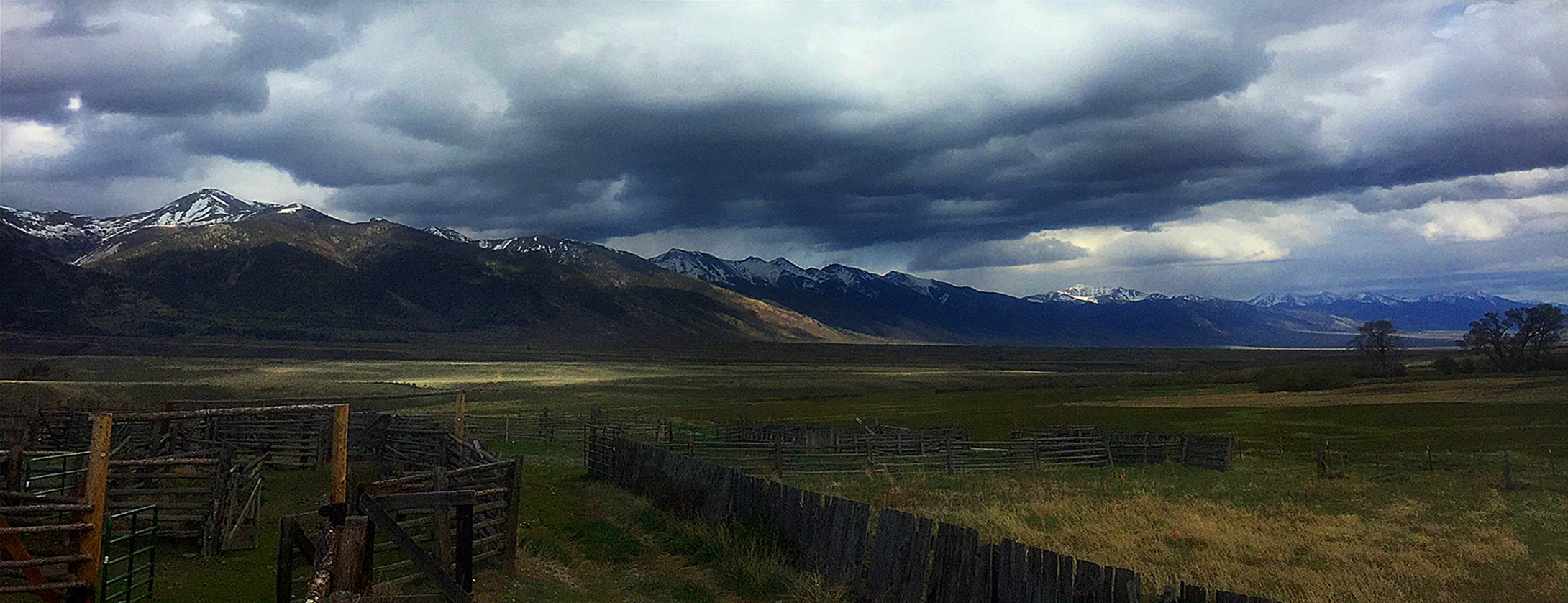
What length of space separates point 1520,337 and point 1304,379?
35.5 meters

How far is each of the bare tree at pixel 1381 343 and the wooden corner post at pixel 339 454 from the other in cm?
13084

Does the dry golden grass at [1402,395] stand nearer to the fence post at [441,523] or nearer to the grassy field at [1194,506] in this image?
the grassy field at [1194,506]

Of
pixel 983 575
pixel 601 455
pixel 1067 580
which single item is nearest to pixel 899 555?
pixel 983 575

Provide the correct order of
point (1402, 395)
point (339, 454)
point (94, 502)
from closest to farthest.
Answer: point (94, 502) < point (339, 454) < point (1402, 395)

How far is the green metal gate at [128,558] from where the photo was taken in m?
10.2

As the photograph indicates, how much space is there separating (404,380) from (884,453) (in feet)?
Answer: 288

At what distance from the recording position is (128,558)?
10453 millimetres

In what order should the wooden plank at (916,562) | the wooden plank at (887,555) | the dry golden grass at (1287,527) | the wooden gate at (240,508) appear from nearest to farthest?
the wooden plank at (916,562)
the wooden plank at (887,555)
the dry golden grass at (1287,527)
the wooden gate at (240,508)

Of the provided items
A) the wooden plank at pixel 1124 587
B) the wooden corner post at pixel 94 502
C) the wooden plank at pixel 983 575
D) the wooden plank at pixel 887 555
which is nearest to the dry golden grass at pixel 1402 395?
the wooden plank at pixel 887 555

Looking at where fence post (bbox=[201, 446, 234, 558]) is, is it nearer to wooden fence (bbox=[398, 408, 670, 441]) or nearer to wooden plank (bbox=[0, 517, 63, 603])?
wooden plank (bbox=[0, 517, 63, 603])

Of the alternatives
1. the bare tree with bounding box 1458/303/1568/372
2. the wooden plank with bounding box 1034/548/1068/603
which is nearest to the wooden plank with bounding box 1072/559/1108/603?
the wooden plank with bounding box 1034/548/1068/603

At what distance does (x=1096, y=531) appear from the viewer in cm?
1620

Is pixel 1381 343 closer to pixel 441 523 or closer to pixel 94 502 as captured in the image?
pixel 441 523

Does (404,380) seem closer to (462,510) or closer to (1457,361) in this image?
(462,510)
